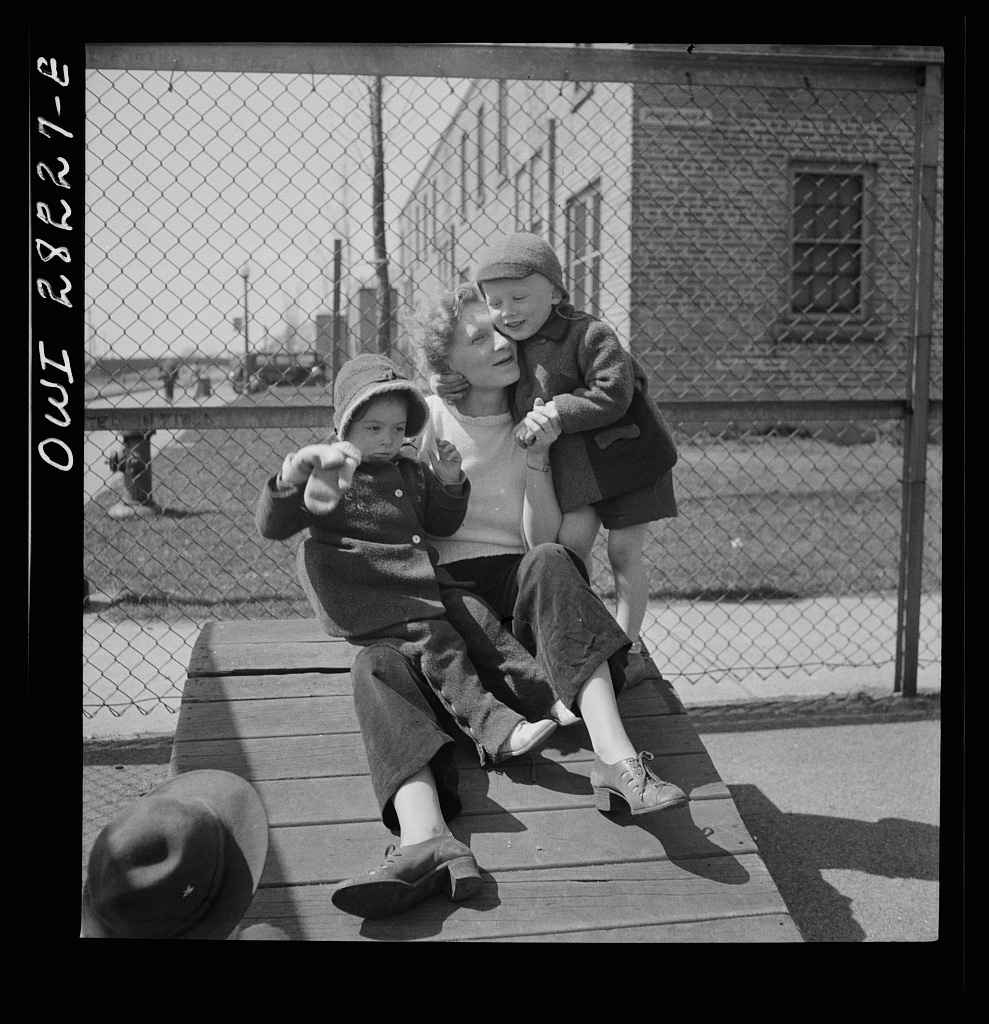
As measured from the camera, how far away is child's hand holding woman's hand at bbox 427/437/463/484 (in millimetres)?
2859

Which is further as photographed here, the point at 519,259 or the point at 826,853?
the point at 826,853

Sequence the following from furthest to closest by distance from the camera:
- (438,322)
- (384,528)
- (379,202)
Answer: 1. (379,202)
2. (438,322)
3. (384,528)

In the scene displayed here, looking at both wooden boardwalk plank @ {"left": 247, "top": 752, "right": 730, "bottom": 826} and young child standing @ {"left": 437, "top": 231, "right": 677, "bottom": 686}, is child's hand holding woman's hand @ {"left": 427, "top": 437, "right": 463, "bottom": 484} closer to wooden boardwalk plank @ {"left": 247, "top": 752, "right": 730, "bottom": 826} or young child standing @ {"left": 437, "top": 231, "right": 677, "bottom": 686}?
young child standing @ {"left": 437, "top": 231, "right": 677, "bottom": 686}

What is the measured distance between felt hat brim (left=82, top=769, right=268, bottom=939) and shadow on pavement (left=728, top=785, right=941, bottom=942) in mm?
1582

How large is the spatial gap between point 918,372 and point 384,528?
8.49ft

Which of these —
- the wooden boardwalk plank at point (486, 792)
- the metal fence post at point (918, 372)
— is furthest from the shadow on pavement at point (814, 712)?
the wooden boardwalk plank at point (486, 792)

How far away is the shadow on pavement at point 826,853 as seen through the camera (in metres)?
2.91

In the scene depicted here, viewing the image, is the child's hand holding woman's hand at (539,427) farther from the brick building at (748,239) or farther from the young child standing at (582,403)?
the brick building at (748,239)

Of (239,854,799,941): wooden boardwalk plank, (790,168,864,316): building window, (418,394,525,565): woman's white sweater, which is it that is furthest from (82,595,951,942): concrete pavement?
(790,168,864,316): building window

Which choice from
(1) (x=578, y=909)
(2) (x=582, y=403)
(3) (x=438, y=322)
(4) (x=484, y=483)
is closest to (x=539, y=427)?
(2) (x=582, y=403)

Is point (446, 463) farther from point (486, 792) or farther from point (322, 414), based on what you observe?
point (322, 414)

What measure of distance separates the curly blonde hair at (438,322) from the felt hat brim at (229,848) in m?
1.32

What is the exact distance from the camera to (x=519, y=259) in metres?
2.82

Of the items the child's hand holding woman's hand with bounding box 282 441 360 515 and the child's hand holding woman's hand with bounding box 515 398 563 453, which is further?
the child's hand holding woman's hand with bounding box 515 398 563 453
